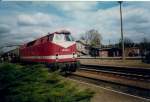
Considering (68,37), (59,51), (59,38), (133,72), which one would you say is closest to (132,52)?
(133,72)

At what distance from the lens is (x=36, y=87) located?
302cm

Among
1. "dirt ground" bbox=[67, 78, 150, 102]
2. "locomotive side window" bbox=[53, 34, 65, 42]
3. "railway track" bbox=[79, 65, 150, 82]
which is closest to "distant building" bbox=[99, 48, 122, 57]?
"railway track" bbox=[79, 65, 150, 82]

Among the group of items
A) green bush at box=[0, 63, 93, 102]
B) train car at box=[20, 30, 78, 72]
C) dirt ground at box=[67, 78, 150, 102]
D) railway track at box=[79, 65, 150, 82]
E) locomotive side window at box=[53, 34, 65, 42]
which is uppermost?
locomotive side window at box=[53, 34, 65, 42]

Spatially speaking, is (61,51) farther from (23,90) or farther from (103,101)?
(23,90)

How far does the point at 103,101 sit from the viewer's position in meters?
8.58

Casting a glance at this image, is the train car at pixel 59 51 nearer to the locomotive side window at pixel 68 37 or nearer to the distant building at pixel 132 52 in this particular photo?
the locomotive side window at pixel 68 37

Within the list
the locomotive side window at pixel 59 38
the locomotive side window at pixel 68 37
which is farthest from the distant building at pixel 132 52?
the locomotive side window at pixel 59 38

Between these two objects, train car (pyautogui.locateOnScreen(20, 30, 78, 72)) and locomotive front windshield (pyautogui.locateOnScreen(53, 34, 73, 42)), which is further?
locomotive front windshield (pyautogui.locateOnScreen(53, 34, 73, 42))

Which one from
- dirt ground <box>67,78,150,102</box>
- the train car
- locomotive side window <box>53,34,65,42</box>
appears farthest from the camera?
locomotive side window <box>53,34,65,42</box>

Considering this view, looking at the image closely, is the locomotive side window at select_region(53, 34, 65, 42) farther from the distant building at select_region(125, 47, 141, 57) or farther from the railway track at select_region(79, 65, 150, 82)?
the distant building at select_region(125, 47, 141, 57)

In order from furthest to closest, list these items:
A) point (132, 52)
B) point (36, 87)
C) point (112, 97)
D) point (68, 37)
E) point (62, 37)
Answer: point (132, 52)
point (68, 37)
point (62, 37)
point (112, 97)
point (36, 87)

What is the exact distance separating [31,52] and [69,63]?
5.73m

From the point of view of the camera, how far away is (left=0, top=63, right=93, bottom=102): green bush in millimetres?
2713

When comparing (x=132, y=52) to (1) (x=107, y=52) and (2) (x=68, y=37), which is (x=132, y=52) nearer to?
(1) (x=107, y=52)
